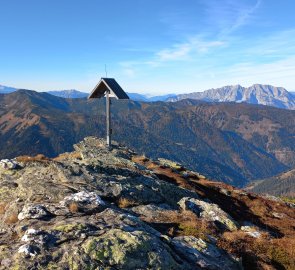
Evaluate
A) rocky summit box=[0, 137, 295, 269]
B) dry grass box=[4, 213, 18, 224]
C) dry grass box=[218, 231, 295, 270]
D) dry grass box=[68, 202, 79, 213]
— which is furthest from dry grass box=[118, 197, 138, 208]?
dry grass box=[4, 213, 18, 224]

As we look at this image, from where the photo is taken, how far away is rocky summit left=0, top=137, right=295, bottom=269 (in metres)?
13.7

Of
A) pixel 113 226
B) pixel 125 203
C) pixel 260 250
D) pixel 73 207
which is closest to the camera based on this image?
pixel 113 226

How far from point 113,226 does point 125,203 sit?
679 centimetres

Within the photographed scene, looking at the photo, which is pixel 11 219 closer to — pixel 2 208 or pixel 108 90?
pixel 2 208

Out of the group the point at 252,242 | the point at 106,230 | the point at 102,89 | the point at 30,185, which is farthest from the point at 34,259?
the point at 102,89

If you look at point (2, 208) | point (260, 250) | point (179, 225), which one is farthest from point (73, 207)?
point (260, 250)

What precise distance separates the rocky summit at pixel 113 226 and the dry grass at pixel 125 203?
0.07 m

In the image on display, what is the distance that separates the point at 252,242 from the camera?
20.5 meters

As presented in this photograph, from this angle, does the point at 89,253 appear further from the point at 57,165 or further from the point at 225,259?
the point at 57,165

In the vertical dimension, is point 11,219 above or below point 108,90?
below

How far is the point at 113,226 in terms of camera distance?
16.1m

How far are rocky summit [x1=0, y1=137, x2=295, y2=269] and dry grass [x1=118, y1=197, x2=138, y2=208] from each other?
0.24ft

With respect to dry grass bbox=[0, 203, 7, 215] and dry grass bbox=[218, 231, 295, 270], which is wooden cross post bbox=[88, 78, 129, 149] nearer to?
dry grass bbox=[0, 203, 7, 215]

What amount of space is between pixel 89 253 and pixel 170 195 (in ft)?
50.4
